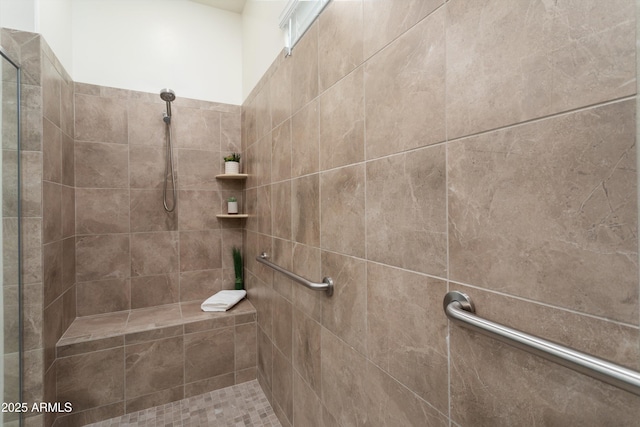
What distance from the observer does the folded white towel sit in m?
1.95

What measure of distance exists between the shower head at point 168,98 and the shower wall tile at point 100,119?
268 mm

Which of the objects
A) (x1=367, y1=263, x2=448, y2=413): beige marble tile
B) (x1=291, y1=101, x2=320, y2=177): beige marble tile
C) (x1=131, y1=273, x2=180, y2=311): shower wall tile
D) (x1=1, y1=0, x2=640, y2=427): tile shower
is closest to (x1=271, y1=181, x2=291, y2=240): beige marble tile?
(x1=1, y1=0, x2=640, y2=427): tile shower

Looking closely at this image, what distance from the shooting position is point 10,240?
4.15 feet

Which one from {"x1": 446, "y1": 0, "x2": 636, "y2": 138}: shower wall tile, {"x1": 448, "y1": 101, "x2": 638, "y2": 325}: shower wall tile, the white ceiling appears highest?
the white ceiling

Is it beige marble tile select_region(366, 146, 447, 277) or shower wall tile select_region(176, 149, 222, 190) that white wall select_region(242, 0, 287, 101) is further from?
beige marble tile select_region(366, 146, 447, 277)

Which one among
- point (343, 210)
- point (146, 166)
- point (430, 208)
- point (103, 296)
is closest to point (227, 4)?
point (146, 166)

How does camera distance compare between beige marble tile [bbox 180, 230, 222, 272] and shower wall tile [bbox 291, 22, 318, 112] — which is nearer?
shower wall tile [bbox 291, 22, 318, 112]

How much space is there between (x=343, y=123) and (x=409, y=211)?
16.5 inches

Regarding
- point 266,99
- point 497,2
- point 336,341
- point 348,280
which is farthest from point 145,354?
point 497,2

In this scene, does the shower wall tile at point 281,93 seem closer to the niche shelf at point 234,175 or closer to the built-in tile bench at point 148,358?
the niche shelf at point 234,175

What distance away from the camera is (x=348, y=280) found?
92 cm

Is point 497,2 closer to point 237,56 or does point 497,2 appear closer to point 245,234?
point 245,234

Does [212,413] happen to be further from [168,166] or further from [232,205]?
[168,166]

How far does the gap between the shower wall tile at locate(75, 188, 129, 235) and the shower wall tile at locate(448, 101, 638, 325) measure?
7.20ft
